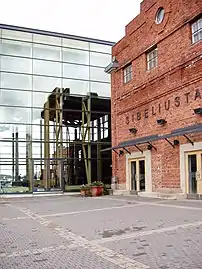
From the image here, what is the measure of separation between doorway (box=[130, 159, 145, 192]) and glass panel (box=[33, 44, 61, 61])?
429 inches

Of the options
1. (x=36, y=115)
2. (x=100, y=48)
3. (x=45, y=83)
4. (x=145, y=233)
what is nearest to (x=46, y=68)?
(x=45, y=83)

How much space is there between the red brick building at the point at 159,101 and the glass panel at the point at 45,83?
5302 mm

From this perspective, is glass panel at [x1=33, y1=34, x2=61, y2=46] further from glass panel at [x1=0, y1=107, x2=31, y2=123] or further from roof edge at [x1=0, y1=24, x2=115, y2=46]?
glass panel at [x1=0, y1=107, x2=31, y2=123]

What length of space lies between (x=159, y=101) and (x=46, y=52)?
1203cm

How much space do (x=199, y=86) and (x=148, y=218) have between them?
752 centimetres

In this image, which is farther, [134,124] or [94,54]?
[94,54]

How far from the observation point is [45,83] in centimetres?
2684

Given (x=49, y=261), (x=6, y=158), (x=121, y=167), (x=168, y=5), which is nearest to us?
(x=49, y=261)

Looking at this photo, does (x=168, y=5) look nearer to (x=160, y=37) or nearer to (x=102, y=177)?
(x=160, y=37)

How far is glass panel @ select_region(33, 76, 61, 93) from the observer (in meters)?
26.6

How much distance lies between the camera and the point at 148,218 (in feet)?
34.3

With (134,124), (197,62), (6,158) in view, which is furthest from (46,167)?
(197,62)

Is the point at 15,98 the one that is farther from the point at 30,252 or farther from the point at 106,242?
the point at 30,252

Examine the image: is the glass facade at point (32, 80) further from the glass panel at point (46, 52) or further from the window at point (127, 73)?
the window at point (127, 73)
